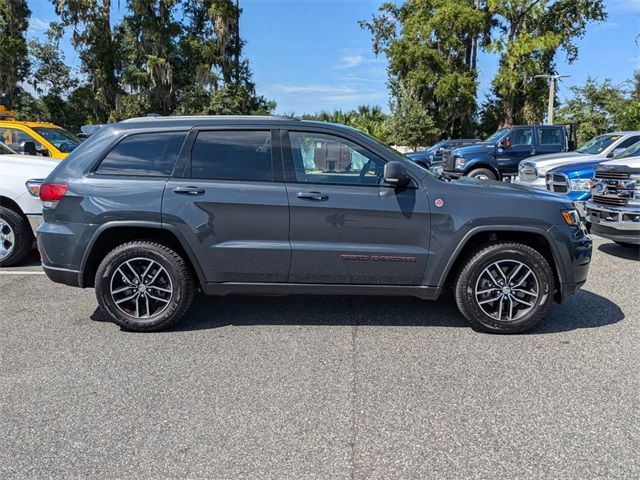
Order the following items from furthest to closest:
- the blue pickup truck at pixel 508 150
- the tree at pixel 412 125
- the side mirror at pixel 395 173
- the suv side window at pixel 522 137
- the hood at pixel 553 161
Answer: the tree at pixel 412 125 → the suv side window at pixel 522 137 → the blue pickup truck at pixel 508 150 → the hood at pixel 553 161 → the side mirror at pixel 395 173

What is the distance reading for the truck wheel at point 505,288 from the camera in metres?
4.55

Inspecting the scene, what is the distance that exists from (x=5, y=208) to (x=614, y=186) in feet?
26.3

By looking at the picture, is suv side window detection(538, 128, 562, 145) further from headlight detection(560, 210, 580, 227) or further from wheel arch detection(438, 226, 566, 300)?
wheel arch detection(438, 226, 566, 300)

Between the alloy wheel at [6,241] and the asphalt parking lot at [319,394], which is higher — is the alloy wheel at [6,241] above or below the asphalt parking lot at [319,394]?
above

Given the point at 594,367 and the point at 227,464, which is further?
the point at 594,367

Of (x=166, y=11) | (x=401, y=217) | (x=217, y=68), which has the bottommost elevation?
(x=401, y=217)

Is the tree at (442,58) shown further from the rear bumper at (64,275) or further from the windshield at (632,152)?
the rear bumper at (64,275)

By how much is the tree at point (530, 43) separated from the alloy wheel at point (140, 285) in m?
35.1

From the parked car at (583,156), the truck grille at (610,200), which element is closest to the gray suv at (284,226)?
the truck grille at (610,200)

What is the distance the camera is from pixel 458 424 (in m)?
3.21

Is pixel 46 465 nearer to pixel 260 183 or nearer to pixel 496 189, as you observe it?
pixel 260 183

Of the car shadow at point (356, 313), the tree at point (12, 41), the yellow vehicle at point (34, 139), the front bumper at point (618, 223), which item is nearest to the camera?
the car shadow at point (356, 313)

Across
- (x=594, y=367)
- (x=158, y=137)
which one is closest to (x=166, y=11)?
(x=158, y=137)

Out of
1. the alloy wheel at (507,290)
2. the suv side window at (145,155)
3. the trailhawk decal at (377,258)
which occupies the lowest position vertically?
the alloy wheel at (507,290)
